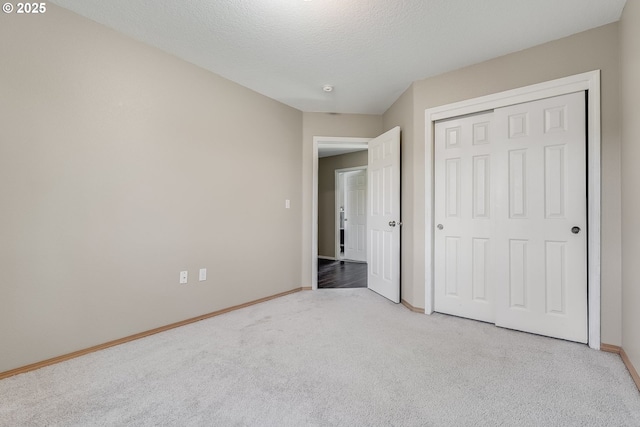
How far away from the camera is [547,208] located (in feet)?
7.73

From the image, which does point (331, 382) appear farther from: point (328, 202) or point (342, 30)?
point (328, 202)

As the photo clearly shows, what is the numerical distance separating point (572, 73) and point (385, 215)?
2061 mm

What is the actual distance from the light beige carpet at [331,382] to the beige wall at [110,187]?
0.31 metres

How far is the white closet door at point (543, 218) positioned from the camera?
224 cm

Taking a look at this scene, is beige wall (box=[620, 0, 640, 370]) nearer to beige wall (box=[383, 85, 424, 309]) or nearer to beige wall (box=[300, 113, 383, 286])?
beige wall (box=[383, 85, 424, 309])

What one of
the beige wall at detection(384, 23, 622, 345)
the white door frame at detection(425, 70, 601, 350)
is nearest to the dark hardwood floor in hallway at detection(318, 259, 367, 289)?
the beige wall at detection(384, 23, 622, 345)

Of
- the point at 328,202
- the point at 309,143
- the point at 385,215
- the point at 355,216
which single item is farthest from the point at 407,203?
the point at 328,202

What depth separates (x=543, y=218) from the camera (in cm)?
237

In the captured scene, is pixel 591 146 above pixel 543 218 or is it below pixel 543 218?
above

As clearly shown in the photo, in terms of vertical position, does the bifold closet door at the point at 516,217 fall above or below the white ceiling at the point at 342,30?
below

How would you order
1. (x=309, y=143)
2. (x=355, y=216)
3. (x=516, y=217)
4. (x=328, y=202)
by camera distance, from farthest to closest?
(x=328, y=202), (x=355, y=216), (x=309, y=143), (x=516, y=217)

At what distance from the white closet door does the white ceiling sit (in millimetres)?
582

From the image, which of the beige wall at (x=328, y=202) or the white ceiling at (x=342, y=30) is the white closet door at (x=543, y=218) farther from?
the beige wall at (x=328, y=202)

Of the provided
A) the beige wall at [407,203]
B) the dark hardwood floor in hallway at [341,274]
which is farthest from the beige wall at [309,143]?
the beige wall at [407,203]
